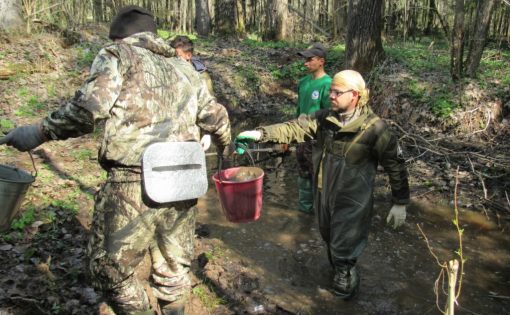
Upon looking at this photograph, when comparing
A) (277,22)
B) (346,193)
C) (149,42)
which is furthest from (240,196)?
(277,22)

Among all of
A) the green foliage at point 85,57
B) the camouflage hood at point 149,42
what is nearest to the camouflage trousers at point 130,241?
the camouflage hood at point 149,42

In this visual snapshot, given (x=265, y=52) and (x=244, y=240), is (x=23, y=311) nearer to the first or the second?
(x=244, y=240)

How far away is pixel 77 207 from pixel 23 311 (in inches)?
79.3

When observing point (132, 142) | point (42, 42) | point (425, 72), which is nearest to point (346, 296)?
point (132, 142)

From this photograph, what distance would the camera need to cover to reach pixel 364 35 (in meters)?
9.92

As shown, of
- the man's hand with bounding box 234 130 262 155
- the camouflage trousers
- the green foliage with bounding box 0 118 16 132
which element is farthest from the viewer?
the green foliage with bounding box 0 118 16 132

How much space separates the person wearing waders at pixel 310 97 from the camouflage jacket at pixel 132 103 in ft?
8.70

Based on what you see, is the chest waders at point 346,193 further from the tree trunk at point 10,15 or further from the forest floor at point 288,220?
the tree trunk at point 10,15

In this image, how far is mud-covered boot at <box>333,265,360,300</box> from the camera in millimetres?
4203

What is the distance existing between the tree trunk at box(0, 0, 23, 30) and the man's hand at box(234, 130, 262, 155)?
8.10 metres

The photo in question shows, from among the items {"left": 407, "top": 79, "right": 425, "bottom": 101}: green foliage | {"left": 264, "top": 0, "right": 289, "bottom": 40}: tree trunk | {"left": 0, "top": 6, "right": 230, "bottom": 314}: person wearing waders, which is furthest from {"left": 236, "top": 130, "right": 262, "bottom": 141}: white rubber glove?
{"left": 264, "top": 0, "right": 289, "bottom": 40}: tree trunk

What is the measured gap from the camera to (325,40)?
1612 cm

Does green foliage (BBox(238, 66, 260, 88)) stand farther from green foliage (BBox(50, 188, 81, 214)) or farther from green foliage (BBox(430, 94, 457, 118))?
green foliage (BBox(50, 188, 81, 214))

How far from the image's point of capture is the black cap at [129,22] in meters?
2.84
